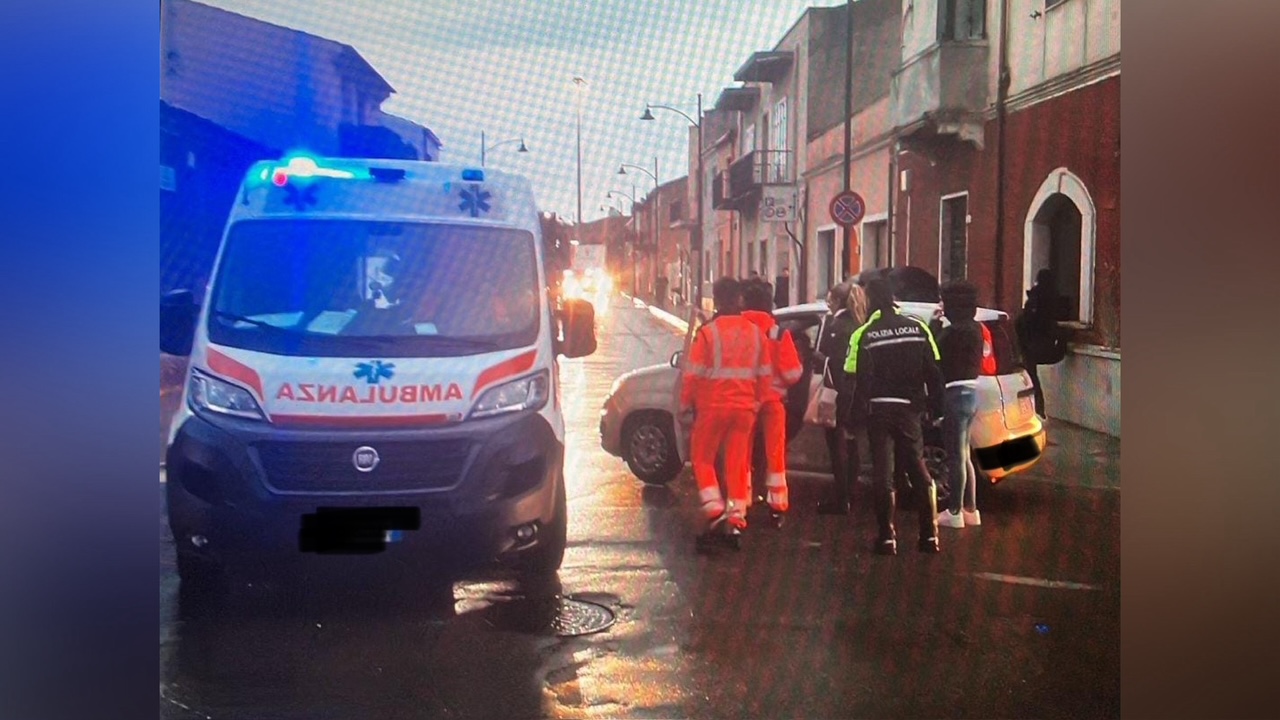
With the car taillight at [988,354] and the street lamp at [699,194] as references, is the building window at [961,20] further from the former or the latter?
the car taillight at [988,354]

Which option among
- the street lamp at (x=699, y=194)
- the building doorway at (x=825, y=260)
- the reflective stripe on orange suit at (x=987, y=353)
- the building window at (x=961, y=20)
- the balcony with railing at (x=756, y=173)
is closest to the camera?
the building window at (x=961, y=20)

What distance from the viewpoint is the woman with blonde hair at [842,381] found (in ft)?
12.1

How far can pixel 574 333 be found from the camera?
3.85 meters

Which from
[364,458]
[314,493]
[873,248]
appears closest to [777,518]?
[873,248]

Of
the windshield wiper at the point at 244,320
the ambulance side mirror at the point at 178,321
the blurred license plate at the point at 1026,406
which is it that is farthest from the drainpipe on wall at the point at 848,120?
the ambulance side mirror at the point at 178,321

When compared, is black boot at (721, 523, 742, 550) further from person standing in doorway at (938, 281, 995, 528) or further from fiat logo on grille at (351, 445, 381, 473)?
fiat logo on grille at (351, 445, 381, 473)

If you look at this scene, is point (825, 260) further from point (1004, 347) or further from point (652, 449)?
point (652, 449)

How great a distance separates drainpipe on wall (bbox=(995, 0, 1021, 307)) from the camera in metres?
3.61

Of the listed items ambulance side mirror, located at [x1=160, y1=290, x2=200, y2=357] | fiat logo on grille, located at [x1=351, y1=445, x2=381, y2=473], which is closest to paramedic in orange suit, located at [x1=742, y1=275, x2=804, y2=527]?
fiat logo on grille, located at [x1=351, y1=445, x2=381, y2=473]

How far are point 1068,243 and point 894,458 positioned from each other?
35.3 inches

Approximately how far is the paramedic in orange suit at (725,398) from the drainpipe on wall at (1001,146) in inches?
31.6

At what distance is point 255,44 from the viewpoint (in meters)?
3.56
